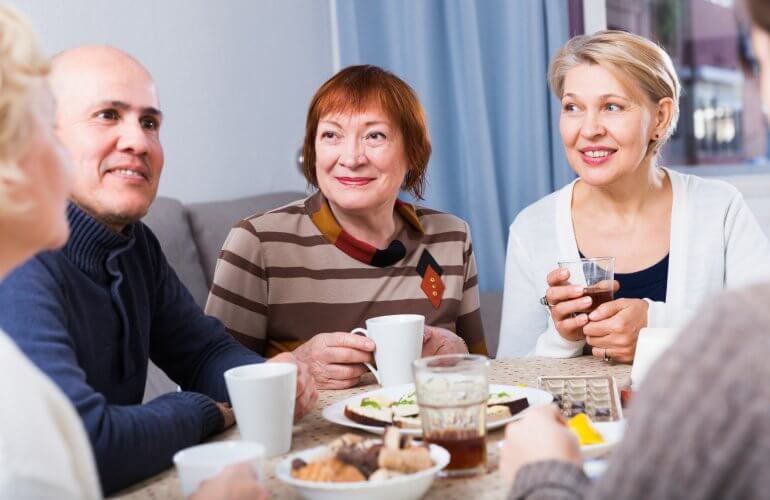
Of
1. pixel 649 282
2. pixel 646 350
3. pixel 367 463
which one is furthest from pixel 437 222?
pixel 367 463

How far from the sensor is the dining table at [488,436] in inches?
40.1

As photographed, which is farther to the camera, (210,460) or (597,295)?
(597,295)

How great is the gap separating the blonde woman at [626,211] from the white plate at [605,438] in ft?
2.91

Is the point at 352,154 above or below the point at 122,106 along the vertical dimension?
below

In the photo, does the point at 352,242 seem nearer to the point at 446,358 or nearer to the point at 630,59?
the point at 630,59

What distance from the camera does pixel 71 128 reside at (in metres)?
1.39

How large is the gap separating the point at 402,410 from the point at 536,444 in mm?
356

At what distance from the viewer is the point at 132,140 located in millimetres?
1414

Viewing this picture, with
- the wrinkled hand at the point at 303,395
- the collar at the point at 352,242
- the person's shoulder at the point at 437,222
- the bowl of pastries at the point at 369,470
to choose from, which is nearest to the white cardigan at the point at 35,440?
the bowl of pastries at the point at 369,470

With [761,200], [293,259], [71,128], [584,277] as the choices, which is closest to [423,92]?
[761,200]

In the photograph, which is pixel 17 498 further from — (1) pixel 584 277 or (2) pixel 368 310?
(2) pixel 368 310

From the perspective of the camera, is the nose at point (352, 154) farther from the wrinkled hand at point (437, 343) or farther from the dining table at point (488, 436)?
the dining table at point (488, 436)

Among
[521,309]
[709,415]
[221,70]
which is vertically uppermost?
[221,70]

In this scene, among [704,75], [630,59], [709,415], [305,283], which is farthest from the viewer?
[704,75]
